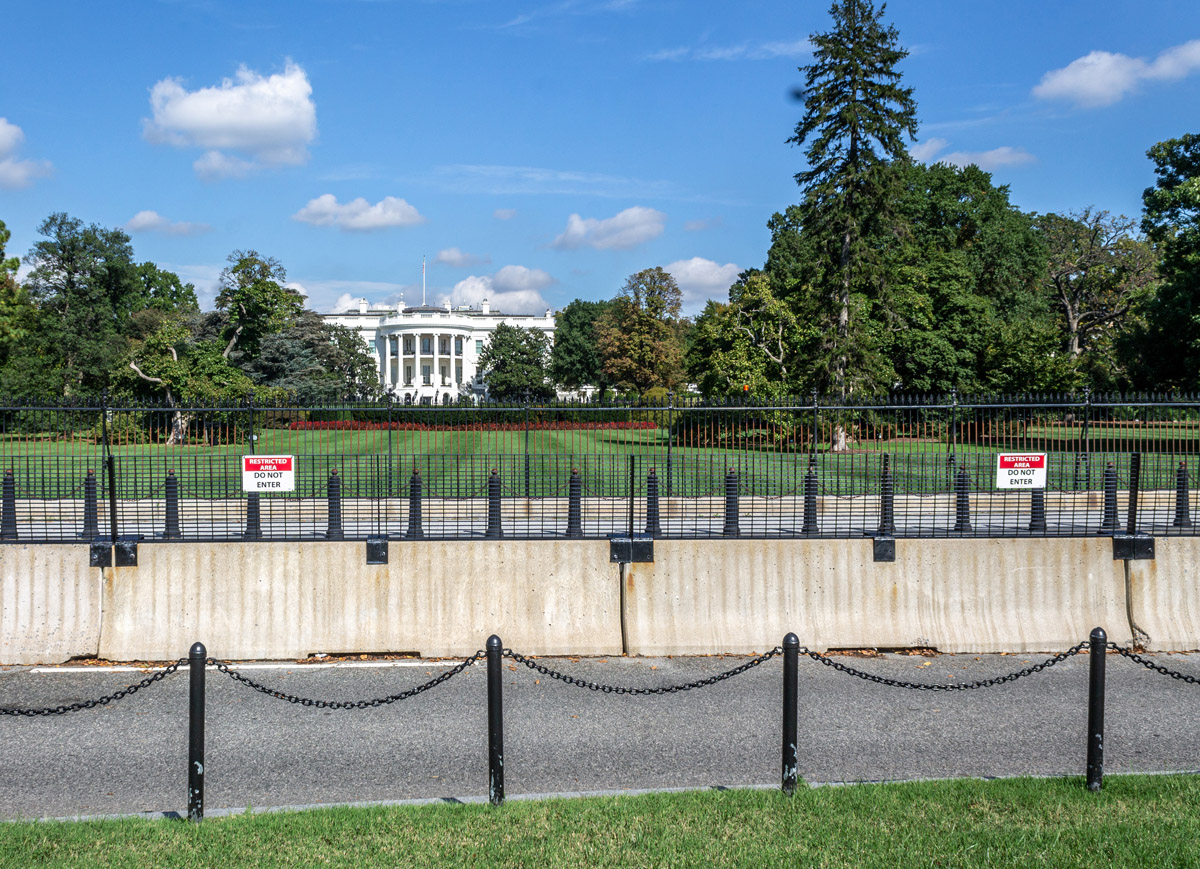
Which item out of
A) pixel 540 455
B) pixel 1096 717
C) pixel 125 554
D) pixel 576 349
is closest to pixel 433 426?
pixel 540 455

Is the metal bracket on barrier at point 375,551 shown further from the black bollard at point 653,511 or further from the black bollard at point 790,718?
the black bollard at point 790,718

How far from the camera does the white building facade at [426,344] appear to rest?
13138 cm

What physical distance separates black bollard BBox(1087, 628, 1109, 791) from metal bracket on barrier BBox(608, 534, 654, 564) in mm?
5327

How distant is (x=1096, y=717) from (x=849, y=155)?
34.3 metres

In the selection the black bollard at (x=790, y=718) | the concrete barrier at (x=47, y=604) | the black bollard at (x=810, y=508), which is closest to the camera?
the black bollard at (x=790, y=718)

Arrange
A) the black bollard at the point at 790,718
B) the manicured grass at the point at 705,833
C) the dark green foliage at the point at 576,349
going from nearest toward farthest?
the manicured grass at the point at 705,833 < the black bollard at the point at 790,718 < the dark green foliage at the point at 576,349

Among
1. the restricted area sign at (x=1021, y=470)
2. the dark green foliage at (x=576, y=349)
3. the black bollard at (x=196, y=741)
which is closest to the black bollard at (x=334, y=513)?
the black bollard at (x=196, y=741)

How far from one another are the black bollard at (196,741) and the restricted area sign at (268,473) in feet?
16.6

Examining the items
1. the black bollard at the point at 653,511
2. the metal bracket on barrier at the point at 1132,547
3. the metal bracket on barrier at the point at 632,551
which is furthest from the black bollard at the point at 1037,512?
the metal bracket on barrier at the point at 632,551

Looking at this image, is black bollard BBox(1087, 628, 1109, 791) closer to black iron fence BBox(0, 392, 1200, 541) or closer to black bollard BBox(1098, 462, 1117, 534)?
black iron fence BBox(0, 392, 1200, 541)

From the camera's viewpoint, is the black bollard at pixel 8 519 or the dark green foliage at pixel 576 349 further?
the dark green foliage at pixel 576 349

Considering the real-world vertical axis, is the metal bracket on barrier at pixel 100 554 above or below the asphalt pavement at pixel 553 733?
above

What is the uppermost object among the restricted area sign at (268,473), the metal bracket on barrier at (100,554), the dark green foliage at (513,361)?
the dark green foliage at (513,361)

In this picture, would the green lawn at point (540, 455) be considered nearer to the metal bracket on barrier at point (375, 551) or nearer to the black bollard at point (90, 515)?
the black bollard at point (90, 515)
